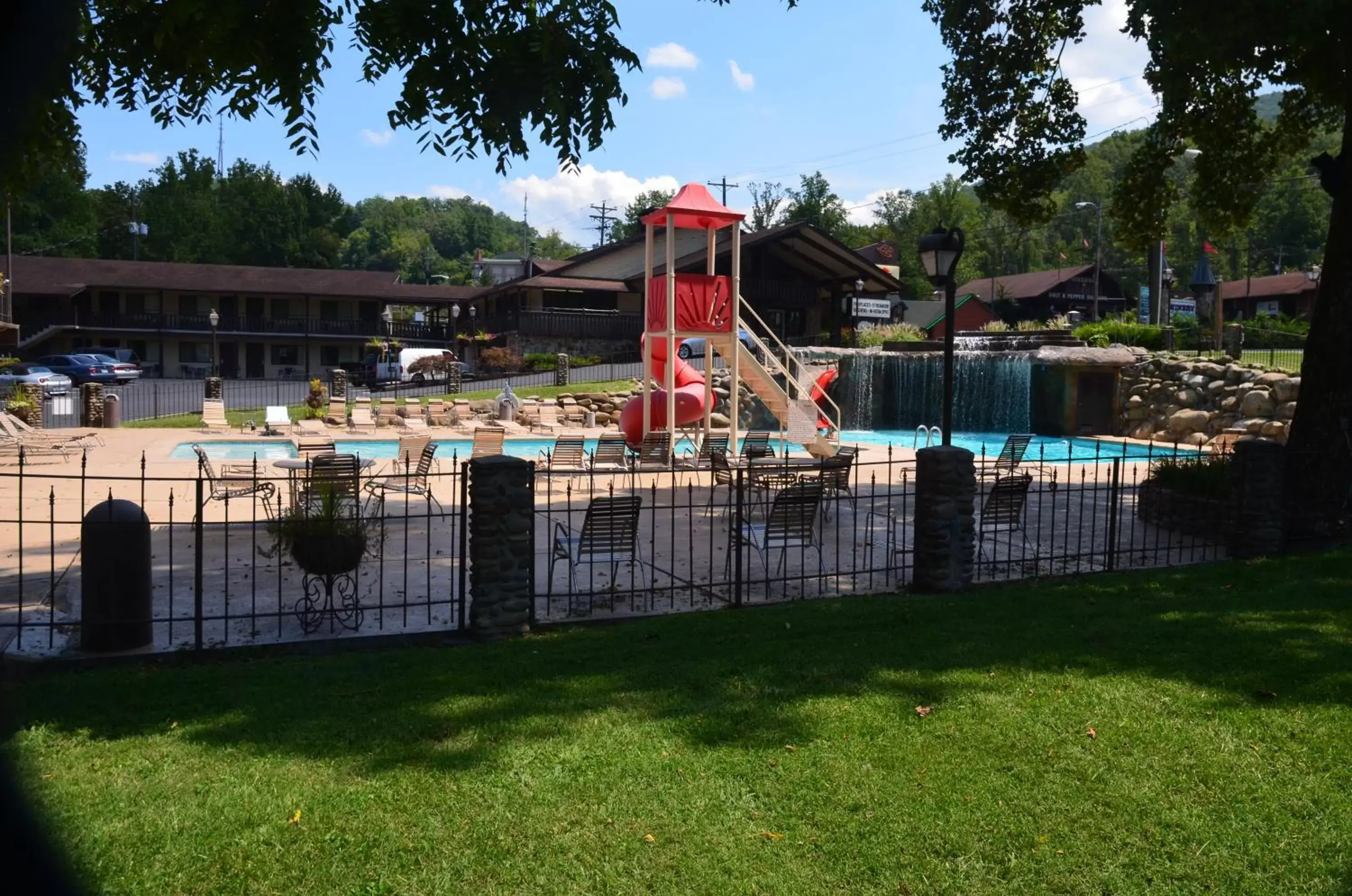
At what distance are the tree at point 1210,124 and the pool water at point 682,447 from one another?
4.79 m

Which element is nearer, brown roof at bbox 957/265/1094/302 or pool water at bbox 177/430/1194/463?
pool water at bbox 177/430/1194/463

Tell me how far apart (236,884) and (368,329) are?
5584 centimetres

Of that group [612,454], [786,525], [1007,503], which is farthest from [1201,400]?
[786,525]

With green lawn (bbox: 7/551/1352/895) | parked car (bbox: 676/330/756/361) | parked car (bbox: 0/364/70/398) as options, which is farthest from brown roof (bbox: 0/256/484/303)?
green lawn (bbox: 7/551/1352/895)

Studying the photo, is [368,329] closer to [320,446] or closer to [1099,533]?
[320,446]

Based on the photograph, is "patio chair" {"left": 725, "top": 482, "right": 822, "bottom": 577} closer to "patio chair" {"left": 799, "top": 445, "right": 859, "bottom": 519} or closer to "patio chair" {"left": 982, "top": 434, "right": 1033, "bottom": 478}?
"patio chair" {"left": 799, "top": 445, "right": 859, "bottom": 519}

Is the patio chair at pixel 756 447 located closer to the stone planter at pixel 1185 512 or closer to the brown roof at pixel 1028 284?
the stone planter at pixel 1185 512

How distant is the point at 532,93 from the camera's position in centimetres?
911

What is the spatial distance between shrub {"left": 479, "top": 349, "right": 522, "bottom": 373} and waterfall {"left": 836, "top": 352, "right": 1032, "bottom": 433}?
14965mm

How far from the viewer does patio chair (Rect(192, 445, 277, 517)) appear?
12570 millimetres

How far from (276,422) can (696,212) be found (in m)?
12.5

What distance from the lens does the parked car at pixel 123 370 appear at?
45.4 metres

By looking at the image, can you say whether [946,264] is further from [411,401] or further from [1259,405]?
[411,401]

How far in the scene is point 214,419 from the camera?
27.0 meters
